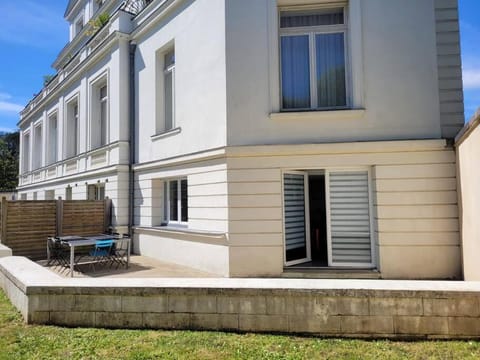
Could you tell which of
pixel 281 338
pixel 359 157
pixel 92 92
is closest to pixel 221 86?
pixel 359 157

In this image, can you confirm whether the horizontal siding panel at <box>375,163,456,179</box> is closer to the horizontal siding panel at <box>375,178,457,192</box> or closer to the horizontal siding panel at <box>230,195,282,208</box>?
the horizontal siding panel at <box>375,178,457,192</box>

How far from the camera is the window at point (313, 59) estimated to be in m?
7.73

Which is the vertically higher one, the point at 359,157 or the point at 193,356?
the point at 359,157

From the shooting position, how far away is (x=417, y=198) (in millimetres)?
7027

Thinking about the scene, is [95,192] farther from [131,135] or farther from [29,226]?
[131,135]

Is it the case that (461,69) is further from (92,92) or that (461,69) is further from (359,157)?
(92,92)

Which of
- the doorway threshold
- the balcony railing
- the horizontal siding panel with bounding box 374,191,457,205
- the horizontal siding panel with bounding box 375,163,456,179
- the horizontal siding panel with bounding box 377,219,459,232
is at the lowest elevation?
the doorway threshold

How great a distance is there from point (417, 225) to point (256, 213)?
324 centimetres

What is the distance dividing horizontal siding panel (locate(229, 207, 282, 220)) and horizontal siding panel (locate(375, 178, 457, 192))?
6.92ft

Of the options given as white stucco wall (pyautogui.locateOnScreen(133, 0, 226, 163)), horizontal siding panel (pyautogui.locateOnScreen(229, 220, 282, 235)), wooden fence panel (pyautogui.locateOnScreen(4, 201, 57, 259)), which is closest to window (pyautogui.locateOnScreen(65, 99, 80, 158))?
wooden fence panel (pyautogui.locateOnScreen(4, 201, 57, 259))

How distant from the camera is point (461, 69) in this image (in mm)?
7109

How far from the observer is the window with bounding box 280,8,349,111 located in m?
7.73

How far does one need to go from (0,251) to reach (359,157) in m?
8.28

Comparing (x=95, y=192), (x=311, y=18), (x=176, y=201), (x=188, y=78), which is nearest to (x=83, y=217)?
(x=95, y=192)
